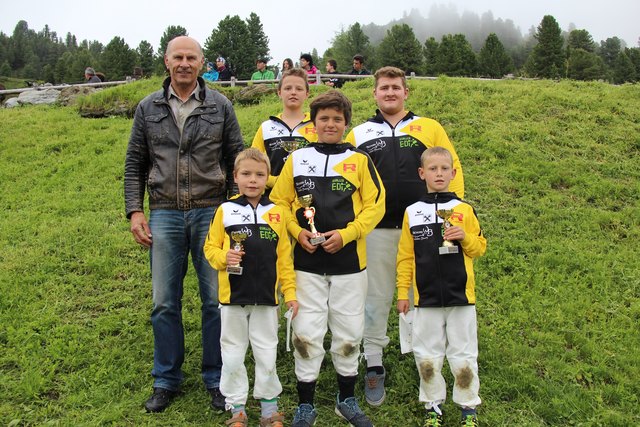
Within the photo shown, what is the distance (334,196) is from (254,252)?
696mm

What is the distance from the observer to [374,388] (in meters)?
4.07

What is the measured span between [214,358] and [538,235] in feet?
16.4

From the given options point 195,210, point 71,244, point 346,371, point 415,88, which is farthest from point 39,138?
point 346,371

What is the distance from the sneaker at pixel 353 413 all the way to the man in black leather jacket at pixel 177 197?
92cm

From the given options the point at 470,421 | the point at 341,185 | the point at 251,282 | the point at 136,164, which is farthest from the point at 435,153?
the point at 136,164

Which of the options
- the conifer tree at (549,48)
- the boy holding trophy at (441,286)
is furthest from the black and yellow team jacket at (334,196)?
the conifer tree at (549,48)

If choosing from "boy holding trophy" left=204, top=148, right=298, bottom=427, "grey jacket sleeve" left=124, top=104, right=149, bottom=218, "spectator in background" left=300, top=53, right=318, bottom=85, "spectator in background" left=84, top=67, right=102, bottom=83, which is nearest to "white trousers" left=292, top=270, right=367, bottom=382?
"boy holding trophy" left=204, top=148, right=298, bottom=427

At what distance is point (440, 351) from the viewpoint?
143 inches

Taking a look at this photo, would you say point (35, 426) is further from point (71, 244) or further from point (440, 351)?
point (71, 244)

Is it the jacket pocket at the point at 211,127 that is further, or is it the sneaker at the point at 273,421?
the jacket pocket at the point at 211,127

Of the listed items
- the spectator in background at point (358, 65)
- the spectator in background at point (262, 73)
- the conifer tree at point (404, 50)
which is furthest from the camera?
the conifer tree at point (404, 50)

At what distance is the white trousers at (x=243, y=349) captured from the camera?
3.54 meters

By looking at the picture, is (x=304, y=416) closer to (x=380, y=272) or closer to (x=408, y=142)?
(x=380, y=272)

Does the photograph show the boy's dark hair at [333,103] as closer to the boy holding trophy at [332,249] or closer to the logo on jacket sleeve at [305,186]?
the boy holding trophy at [332,249]
